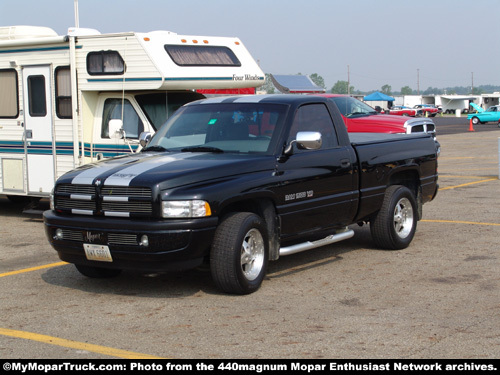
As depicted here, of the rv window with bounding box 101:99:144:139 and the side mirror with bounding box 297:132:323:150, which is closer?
the side mirror with bounding box 297:132:323:150

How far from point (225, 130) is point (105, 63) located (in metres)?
4.02

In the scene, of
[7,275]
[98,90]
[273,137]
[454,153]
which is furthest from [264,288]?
[454,153]

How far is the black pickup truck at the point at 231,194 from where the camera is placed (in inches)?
262

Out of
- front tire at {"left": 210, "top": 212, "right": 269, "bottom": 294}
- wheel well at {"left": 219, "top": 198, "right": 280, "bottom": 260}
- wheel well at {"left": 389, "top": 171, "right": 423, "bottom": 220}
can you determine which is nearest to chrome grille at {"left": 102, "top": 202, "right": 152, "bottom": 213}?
front tire at {"left": 210, "top": 212, "right": 269, "bottom": 294}

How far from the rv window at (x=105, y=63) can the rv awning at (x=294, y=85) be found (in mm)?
11146

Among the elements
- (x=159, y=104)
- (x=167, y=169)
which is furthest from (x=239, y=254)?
(x=159, y=104)

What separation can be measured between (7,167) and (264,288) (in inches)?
263

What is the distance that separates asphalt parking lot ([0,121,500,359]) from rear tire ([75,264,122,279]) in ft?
0.28

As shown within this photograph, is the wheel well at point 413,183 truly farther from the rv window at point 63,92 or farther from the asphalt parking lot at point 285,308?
the rv window at point 63,92

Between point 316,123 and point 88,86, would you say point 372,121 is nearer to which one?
point 88,86

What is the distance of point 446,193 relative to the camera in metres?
14.5

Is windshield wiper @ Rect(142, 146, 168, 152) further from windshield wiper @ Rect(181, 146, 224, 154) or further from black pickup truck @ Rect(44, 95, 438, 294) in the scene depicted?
windshield wiper @ Rect(181, 146, 224, 154)

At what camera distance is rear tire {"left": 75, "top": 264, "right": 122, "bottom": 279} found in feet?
25.1

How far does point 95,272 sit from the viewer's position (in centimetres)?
769
